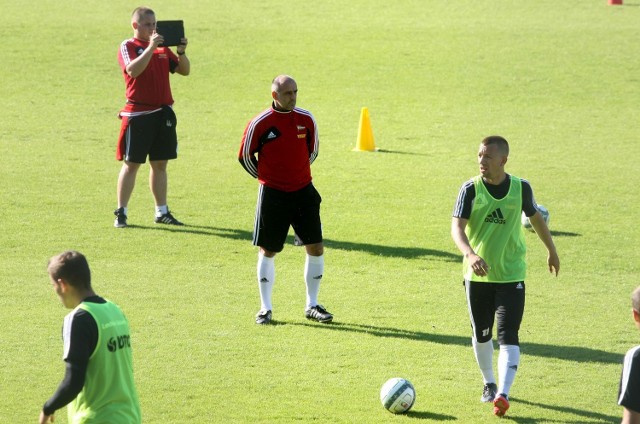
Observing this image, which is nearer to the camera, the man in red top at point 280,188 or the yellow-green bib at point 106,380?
the yellow-green bib at point 106,380

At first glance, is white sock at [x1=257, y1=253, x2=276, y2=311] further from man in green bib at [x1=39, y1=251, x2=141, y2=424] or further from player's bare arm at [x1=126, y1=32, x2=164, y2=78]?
man in green bib at [x1=39, y1=251, x2=141, y2=424]

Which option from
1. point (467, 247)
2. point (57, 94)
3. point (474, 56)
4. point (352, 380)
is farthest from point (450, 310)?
point (474, 56)

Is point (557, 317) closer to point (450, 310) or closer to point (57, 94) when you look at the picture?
point (450, 310)

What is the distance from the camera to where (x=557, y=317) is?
36.8 feet

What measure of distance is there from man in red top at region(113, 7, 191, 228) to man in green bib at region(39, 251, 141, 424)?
26.4ft

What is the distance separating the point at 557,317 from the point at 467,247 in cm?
326

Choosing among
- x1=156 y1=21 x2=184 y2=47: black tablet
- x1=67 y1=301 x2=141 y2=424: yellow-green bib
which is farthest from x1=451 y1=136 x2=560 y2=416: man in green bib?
x1=156 y1=21 x2=184 y2=47: black tablet

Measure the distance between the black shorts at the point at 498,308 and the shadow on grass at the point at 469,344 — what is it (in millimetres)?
1611

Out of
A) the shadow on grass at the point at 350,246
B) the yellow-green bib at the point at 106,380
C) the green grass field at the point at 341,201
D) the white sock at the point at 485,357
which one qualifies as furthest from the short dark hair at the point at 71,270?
the shadow on grass at the point at 350,246

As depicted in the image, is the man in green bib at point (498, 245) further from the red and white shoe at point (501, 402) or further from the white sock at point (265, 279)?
the white sock at point (265, 279)

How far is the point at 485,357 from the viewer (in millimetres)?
8812

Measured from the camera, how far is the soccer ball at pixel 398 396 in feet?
28.3

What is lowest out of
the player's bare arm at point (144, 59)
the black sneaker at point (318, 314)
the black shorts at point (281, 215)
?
the black sneaker at point (318, 314)

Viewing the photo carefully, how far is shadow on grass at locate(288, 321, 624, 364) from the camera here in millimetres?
10039
